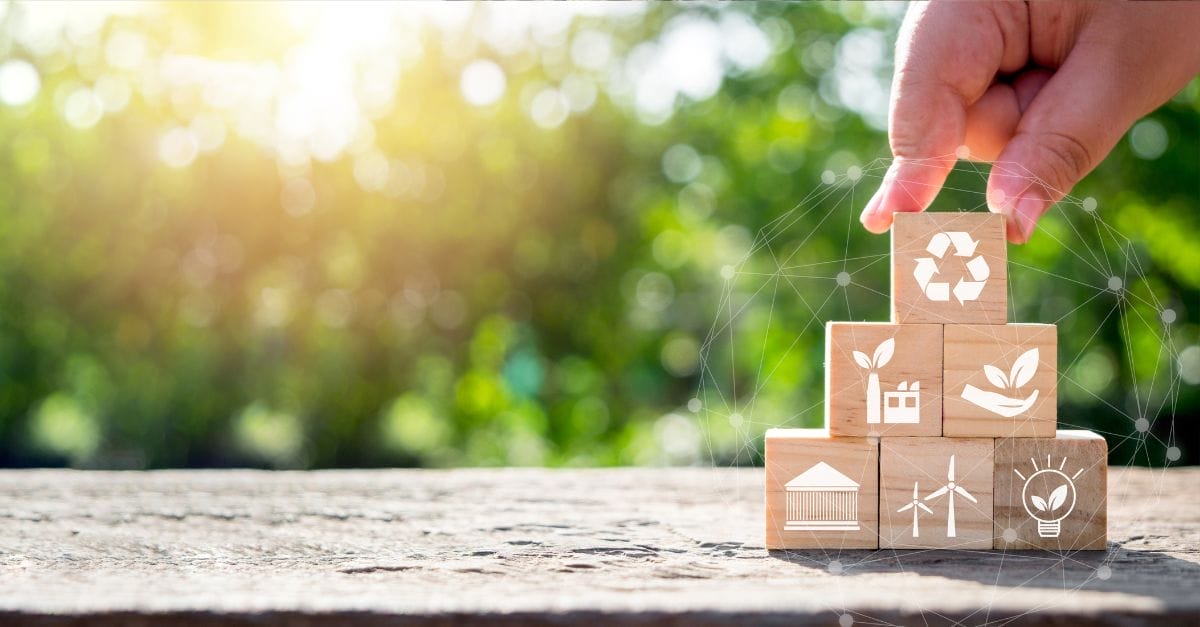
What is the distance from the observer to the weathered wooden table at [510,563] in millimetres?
886

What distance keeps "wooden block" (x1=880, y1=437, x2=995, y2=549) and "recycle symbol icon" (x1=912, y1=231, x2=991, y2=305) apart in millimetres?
197

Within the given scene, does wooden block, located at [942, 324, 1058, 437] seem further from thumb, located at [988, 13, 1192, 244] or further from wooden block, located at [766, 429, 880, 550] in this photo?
thumb, located at [988, 13, 1192, 244]

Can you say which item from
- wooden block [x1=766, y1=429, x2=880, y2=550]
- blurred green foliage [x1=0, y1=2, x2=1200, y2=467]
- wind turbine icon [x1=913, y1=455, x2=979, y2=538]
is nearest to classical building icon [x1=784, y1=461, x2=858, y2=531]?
wooden block [x1=766, y1=429, x2=880, y2=550]

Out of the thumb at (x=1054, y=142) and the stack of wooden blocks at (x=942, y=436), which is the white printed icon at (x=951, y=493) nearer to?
the stack of wooden blocks at (x=942, y=436)

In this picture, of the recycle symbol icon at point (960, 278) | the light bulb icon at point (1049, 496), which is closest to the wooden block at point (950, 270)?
the recycle symbol icon at point (960, 278)

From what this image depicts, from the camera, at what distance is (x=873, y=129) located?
683cm

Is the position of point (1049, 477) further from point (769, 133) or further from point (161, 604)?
point (769, 133)

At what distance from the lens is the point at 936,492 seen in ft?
4.15

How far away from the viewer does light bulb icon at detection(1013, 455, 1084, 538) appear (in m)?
1.25

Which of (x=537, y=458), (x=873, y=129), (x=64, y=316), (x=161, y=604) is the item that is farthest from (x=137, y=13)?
(x=161, y=604)

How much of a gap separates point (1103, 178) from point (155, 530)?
6189 mm

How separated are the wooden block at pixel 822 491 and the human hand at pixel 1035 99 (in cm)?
36
